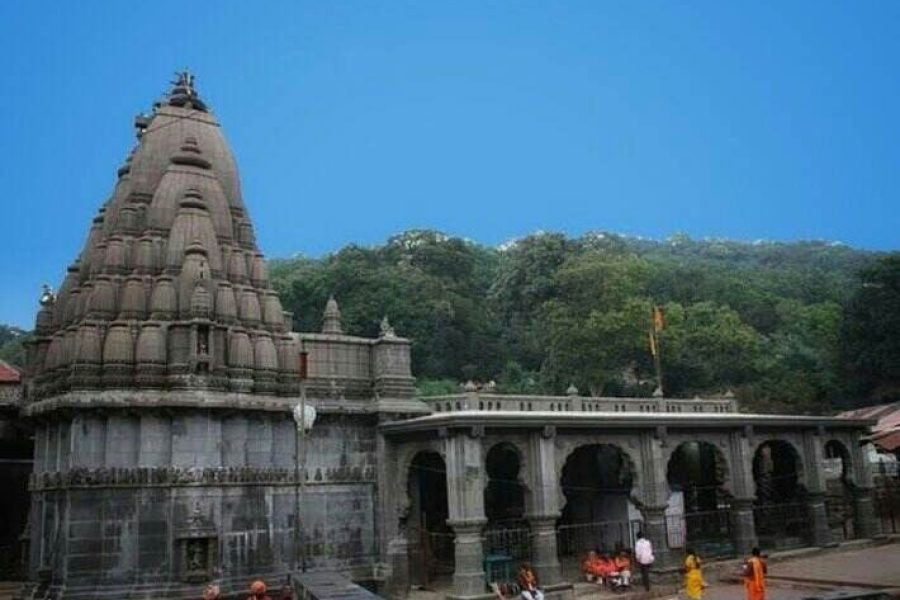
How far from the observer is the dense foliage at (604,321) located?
48.0 metres

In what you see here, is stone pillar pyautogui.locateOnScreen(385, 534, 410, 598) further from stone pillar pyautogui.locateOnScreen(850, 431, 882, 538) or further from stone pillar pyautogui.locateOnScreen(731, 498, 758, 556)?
stone pillar pyautogui.locateOnScreen(850, 431, 882, 538)

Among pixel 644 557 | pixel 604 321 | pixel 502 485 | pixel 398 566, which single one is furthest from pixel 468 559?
pixel 604 321

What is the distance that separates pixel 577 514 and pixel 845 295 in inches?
2265

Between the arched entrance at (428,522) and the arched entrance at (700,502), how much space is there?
7360 mm

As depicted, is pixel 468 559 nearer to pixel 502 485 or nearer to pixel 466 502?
pixel 466 502

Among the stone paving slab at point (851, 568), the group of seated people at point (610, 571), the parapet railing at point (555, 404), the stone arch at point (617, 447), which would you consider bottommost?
the stone paving slab at point (851, 568)

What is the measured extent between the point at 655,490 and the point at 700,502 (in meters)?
9.46

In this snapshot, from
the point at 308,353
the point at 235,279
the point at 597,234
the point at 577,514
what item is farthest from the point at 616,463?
the point at 597,234

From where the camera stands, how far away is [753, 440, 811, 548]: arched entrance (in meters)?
27.6

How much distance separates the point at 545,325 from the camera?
181 ft

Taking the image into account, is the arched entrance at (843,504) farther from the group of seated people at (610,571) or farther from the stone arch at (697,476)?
the group of seated people at (610,571)

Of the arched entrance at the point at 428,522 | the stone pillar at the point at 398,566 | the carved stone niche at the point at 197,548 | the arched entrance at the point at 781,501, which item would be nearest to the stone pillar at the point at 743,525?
the arched entrance at the point at 781,501

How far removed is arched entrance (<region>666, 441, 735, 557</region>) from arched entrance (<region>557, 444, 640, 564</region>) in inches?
60.5

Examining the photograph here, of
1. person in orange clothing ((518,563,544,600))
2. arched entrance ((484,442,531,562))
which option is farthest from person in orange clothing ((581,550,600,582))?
person in orange clothing ((518,563,544,600))
